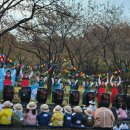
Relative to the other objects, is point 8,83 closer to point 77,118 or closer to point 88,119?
point 88,119

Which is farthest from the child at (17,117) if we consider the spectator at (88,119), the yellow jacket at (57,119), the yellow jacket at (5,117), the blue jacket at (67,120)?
the spectator at (88,119)

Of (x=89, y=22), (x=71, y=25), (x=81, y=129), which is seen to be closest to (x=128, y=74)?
(x=89, y=22)

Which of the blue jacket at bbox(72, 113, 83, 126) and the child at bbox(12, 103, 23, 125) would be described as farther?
the blue jacket at bbox(72, 113, 83, 126)

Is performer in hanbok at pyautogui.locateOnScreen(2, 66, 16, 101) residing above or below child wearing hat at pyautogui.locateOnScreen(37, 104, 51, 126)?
above

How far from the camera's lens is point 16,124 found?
44.3ft

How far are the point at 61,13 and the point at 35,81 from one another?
477 centimetres

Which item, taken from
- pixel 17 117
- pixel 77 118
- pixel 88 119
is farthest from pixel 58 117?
pixel 17 117

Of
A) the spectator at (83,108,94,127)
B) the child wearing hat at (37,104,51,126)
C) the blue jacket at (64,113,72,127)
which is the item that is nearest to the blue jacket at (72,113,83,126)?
the blue jacket at (64,113,72,127)

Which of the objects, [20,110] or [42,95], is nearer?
[20,110]

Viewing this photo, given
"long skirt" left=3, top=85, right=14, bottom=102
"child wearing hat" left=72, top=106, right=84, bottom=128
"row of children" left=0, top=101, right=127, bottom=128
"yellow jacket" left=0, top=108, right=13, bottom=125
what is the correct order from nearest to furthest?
1. "yellow jacket" left=0, top=108, right=13, bottom=125
2. "row of children" left=0, top=101, right=127, bottom=128
3. "child wearing hat" left=72, top=106, right=84, bottom=128
4. "long skirt" left=3, top=85, right=14, bottom=102

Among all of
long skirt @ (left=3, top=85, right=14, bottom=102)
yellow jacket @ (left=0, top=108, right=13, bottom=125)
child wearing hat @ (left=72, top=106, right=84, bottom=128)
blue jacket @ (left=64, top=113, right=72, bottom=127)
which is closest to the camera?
yellow jacket @ (left=0, top=108, right=13, bottom=125)

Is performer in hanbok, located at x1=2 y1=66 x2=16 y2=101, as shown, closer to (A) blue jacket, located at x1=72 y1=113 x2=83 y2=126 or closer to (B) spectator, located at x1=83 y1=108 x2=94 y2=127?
(B) spectator, located at x1=83 y1=108 x2=94 y2=127

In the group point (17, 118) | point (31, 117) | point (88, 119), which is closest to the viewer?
point (17, 118)

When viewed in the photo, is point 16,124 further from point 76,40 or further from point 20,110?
point 76,40
